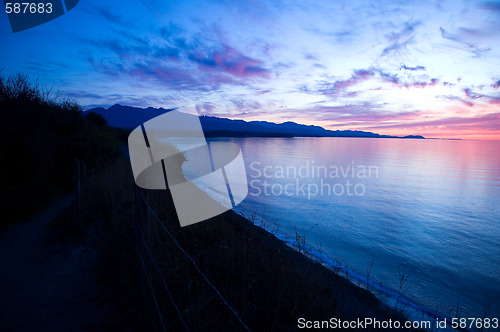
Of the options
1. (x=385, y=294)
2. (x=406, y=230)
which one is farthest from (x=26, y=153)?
(x=406, y=230)

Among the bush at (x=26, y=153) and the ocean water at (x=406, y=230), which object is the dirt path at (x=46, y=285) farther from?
the ocean water at (x=406, y=230)

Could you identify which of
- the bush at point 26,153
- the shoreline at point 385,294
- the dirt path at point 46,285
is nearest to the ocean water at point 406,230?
the shoreline at point 385,294

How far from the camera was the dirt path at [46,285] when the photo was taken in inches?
139

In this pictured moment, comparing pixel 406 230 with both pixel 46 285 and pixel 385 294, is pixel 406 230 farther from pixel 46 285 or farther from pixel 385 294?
pixel 46 285

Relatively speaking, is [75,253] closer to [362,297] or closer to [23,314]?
[23,314]

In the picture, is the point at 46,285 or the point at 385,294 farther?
the point at 385,294

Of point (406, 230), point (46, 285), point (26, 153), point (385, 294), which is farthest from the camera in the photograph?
point (406, 230)

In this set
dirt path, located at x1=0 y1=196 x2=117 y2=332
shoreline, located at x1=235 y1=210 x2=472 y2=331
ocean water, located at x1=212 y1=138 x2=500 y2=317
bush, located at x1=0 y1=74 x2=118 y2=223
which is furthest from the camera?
bush, located at x1=0 y1=74 x2=118 y2=223

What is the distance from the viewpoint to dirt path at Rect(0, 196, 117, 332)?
3.54m

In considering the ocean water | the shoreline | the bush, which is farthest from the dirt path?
the ocean water

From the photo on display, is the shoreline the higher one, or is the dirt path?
the dirt path

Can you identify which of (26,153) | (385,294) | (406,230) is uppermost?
(26,153)

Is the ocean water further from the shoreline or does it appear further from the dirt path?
the dirt path

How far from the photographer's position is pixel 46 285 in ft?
14.5
